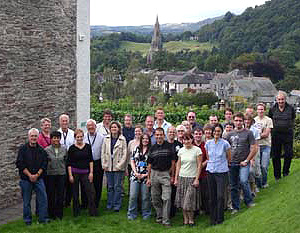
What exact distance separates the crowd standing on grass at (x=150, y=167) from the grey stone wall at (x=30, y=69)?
159 centimetres

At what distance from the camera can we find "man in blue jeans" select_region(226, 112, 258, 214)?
7934 mm

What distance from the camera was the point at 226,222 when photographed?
7582 millimetres

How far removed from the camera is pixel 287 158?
33.2ft

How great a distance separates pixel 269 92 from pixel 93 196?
73707 mm

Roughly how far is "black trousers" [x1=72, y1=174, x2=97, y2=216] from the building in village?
1.99 m

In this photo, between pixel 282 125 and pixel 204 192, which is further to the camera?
pixel 282 125

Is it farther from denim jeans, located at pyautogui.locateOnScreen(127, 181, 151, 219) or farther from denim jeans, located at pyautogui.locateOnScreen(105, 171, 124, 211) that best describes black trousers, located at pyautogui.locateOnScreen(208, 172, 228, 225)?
denim jeans, located at pyautogui.locateOnScreen(105, 171, 124, 211)

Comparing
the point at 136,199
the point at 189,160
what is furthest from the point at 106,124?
the point at 189,160

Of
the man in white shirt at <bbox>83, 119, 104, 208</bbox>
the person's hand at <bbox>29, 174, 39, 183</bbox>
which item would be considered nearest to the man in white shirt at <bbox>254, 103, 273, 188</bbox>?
the man in white shirt at <bbox>83, 119, 104, 208</bbox>

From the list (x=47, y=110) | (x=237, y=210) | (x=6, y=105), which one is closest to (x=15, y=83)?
(x=6, y=105)

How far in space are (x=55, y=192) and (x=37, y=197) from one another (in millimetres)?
380

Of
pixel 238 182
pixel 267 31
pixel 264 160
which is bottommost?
pixel 238 182

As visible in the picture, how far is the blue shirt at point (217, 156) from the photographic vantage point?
7.54 m

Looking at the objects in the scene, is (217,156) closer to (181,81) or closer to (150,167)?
(150,167)
